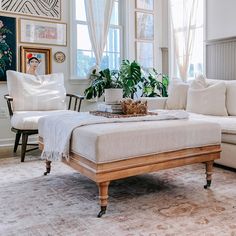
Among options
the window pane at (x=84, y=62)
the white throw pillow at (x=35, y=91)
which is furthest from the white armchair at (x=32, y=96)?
the window pane at (x=84, y=62)

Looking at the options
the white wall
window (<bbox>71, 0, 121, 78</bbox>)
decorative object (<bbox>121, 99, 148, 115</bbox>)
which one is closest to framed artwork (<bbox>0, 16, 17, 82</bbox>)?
window (<bbox>71, 0, 121, 78</bbox>)

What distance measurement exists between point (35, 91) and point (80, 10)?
1632 millimetres

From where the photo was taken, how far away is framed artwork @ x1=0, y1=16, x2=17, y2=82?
418 centimetres

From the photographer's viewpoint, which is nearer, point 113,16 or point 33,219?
point 33,219

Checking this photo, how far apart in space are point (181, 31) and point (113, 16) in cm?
113

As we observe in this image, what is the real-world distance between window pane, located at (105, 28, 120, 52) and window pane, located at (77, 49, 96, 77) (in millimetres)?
323

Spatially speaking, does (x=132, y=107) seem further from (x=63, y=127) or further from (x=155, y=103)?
(x=155, y=103)

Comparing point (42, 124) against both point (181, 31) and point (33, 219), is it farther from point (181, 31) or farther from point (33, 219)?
point (181, 31)

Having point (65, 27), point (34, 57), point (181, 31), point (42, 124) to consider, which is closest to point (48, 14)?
point (65, 27)

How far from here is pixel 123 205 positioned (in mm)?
2070

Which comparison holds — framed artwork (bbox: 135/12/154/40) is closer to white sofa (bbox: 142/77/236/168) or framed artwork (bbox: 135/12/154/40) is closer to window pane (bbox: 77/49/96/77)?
window pane (bbox: 77/49/96/77)

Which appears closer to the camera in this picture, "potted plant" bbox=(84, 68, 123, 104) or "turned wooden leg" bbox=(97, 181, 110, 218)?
"turned wooden leg" bbox=(97, 181, 110, 218)

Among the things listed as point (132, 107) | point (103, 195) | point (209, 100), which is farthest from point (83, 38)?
point (103, 195)

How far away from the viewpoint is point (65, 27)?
4617 mm
